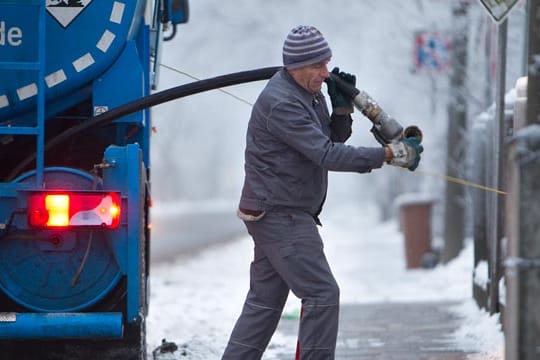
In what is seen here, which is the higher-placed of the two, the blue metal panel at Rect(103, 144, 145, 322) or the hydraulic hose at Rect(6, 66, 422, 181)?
the hydraulic hose at Rect(6, 66, 422, 181)

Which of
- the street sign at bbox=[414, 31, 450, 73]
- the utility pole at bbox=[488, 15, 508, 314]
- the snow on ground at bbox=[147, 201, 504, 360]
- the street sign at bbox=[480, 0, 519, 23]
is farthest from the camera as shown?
the street sign at bbox=[414, 31, 450, 73]

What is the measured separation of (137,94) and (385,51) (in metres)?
15.0

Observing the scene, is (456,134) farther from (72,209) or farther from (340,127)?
(72,209)

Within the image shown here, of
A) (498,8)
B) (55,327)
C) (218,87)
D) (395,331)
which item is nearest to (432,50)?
(395,331)

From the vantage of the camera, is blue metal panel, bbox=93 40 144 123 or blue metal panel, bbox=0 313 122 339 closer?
blue metal panel, bbox=0 313 122 339

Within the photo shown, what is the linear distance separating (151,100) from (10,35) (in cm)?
78

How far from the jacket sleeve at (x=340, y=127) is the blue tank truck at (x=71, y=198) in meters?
0.98

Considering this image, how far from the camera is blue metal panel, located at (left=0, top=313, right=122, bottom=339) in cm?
520

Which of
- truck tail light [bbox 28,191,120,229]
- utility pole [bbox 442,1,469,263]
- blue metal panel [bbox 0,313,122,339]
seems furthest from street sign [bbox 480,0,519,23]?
utility pole [bbox 442,1,469,263]

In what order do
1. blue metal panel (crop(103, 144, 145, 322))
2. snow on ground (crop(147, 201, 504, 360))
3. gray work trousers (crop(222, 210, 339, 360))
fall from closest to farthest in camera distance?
1. gray work trousers (crop(222, 210, 339, 360))
2. blue metal panel (crop(103, 144, 145, 322))
3. snow on ground (crop(147, 201, 504, 360))

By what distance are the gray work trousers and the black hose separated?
91 centimetres

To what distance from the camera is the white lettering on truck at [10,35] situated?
18.1ft

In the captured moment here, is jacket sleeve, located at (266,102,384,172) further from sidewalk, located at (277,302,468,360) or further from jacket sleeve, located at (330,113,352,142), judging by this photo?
sidewalk, located at (277,302,468,360)

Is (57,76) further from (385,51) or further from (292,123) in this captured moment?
(385,51)
